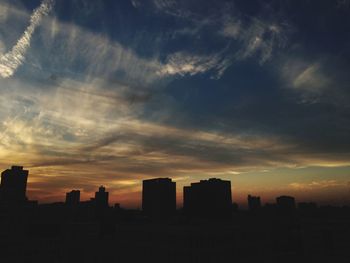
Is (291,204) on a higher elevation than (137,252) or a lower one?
higher

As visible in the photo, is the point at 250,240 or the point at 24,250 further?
the point at 250,240

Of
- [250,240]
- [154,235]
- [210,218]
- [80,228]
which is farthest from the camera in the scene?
[210,218]

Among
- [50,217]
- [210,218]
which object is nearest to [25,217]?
[50,217]

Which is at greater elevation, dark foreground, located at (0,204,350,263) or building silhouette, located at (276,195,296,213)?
building silhouette, located at (276,195,296,213)

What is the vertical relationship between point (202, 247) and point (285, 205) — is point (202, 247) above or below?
below

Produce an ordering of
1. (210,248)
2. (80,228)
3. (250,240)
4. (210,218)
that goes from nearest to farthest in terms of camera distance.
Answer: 1. (210,248)
2. (250,240)
3. (80,228)
4. (210,218)

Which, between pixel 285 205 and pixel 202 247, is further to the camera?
pixel 202 247

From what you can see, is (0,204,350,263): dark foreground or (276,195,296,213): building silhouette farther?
(276,195,296,213): building silhouette

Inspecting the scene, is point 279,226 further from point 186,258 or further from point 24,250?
point 24,250

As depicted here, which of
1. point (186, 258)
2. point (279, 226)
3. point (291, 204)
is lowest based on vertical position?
point (186, 258)

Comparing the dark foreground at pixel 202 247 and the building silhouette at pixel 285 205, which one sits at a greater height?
the building silhouette at pixel 285 205

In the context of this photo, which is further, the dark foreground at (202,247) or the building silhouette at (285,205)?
the building silhouette at (285,205)
